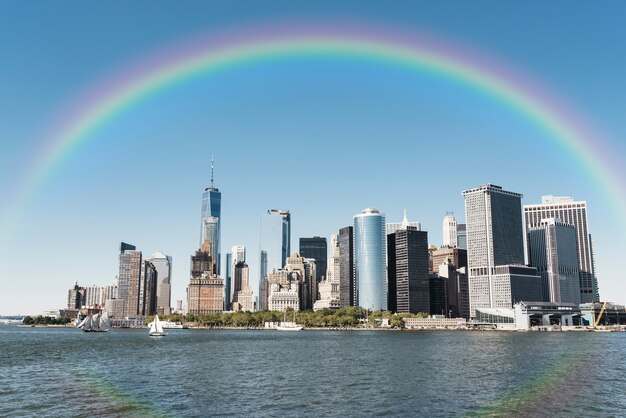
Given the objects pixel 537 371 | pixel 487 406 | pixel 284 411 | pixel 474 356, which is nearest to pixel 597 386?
pixel 537 371

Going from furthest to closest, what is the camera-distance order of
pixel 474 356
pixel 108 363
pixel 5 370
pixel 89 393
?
pixel 474 356, pixel 108 363, pixel 5 370, pixel 89 393

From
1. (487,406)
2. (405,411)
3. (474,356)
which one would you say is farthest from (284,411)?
(474,356)

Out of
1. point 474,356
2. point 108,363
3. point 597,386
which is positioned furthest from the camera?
point 474,356

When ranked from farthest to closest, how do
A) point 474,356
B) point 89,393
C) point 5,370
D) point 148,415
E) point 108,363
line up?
point 474,356 < point 108,363 < point 5,370 < point 89,393 < point 148,415

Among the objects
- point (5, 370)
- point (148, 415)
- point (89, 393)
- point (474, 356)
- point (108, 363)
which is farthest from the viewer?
point (474, 356)

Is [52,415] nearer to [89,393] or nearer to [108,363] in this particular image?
[89,393]

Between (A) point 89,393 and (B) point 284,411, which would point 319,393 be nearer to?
(B) point 284,411

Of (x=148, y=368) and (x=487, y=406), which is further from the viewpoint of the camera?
(x=148, y=368)

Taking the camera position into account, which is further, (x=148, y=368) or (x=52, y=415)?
(x=148, y=368)
